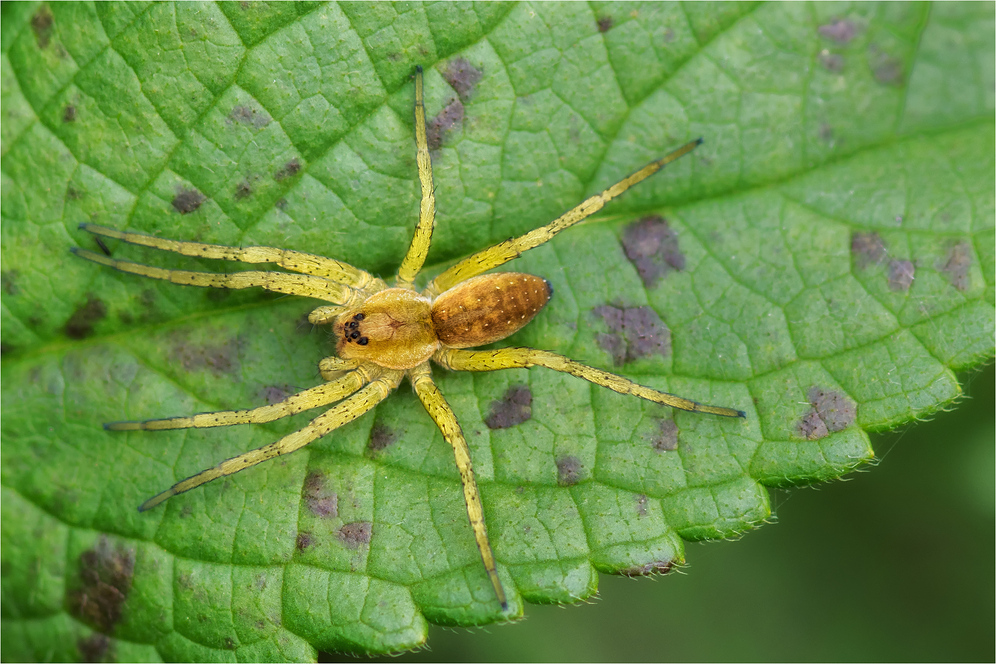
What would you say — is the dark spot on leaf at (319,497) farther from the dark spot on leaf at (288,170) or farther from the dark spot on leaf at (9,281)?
the dark spot on leaf at (9,281)

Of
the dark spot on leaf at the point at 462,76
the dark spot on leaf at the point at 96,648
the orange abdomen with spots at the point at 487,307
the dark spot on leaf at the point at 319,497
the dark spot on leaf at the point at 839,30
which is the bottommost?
the dark spot on leaf at the point at 96,648

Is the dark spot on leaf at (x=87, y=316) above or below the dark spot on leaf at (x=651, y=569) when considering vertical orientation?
above

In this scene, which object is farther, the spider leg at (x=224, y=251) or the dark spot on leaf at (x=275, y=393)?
the dark spot on leaf at (x=275, y=393)

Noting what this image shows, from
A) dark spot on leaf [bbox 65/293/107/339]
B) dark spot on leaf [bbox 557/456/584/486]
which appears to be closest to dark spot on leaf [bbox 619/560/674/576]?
dark spot on leaf [bbox 557/456/584/486]

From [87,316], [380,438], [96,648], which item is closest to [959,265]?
[380,438]

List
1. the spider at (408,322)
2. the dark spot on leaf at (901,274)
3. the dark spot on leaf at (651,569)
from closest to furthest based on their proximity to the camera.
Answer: the dark spot on leaf at (651,569)
the dark spot on leaf at (901,274)
the spider at (408,322)

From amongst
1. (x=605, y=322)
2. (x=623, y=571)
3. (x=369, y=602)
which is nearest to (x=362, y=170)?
(x=605, y=322)

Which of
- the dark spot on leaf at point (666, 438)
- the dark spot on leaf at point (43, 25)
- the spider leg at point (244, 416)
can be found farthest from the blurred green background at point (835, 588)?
the dark spot on leaf at point (43, 25)

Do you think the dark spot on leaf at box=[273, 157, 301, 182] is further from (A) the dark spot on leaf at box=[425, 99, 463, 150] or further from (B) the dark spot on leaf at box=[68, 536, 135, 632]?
(B) the dark spot on leaf at box=[68, 536, 135, 632]
